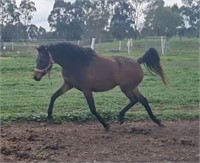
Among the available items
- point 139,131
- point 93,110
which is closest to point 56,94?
point 93,110

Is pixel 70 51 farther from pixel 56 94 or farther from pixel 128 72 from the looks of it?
pixel 128 72

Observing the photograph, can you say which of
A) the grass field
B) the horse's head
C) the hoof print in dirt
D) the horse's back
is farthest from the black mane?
the hoof print in dirt

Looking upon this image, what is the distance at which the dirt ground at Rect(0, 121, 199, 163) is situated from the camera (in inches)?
211

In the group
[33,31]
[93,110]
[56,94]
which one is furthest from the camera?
[33,31]

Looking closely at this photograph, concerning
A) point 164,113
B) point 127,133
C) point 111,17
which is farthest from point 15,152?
point 111,17

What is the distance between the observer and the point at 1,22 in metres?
50.5

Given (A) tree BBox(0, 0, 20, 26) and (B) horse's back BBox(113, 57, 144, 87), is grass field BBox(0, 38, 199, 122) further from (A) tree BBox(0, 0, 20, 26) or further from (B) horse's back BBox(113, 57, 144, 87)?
(A) tree BBox(0, 0, 20, 26)

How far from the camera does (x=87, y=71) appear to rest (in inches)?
291

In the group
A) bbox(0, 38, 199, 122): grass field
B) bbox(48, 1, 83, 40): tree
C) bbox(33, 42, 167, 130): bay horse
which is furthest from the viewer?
bbox(48, 1, 83, 40): tree

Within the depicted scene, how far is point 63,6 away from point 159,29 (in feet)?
40.1

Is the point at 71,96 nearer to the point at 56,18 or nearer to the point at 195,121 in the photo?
the point at 195,121

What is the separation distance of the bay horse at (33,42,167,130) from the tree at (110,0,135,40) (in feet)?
153

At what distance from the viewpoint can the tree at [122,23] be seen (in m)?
54.4

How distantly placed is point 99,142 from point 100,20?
159 ft
